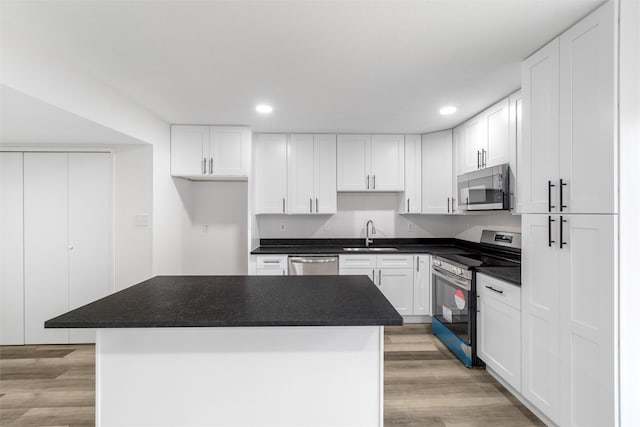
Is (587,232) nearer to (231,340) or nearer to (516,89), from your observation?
(516,89)

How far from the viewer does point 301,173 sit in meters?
3.93

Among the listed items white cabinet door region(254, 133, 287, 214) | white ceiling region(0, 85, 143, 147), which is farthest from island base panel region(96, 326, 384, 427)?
white cabinet door region(254, 133, 287, 214)

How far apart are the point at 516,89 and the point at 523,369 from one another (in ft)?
7.20

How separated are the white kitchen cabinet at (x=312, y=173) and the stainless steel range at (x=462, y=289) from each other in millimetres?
1561

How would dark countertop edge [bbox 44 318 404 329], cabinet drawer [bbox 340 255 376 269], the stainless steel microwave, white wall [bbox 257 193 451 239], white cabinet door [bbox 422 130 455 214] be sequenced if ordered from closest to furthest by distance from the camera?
1. dark countertop edge [bbox 44 318 404 329]
2. the stainless steel microwave
3. cabinet drawer [bbox 340 255 376 269]
4. white cabinet door [bbox 422 130 455 214]
5. white wall [bbox 257 193 451 239]

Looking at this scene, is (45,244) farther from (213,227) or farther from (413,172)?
(413,172)

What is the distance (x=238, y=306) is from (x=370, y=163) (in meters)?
2.94

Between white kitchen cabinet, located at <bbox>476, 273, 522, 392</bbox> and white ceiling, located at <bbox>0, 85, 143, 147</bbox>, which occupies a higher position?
white ceiling, located at <bbox>0, 85, 143, 147</bbox>

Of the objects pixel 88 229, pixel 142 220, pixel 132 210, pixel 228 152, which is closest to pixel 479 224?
pixel 228 152

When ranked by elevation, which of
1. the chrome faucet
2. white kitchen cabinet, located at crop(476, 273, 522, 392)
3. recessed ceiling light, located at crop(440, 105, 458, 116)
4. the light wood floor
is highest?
recessed ceiling light, located at crop(440, 105, 458, 116)

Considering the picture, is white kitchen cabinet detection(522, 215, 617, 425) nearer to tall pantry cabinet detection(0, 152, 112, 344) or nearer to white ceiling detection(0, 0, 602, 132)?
white ceiling detection(0, 0, 602, 132)

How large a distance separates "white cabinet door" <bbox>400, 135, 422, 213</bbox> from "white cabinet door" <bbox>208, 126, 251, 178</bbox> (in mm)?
2072

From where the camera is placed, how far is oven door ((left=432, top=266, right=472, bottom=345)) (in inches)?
A: 107

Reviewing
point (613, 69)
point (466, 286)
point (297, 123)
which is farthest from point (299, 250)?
point (613, 69)
